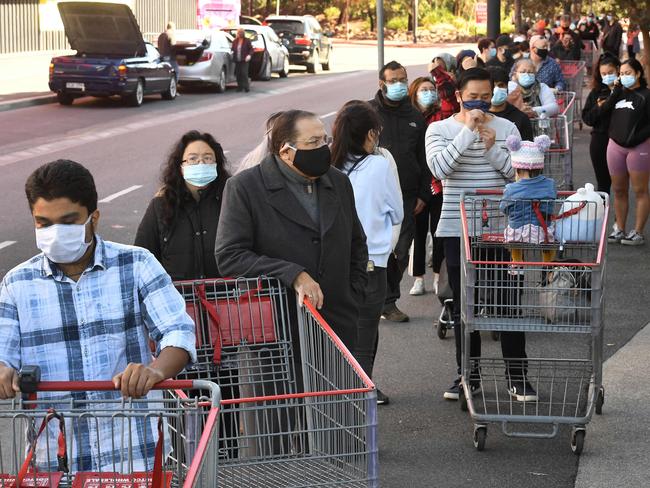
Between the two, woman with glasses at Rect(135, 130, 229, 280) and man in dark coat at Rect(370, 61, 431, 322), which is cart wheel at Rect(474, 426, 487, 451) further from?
man in dark coat at Rect(370, 61, 431, 322)

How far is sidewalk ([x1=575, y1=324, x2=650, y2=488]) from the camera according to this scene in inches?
254

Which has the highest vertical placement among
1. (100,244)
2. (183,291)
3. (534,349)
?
(100,244)

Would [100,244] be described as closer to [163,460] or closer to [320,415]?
[163,460]

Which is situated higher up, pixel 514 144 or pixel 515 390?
pixel 514 144

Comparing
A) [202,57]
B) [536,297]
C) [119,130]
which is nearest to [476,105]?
[536,297]

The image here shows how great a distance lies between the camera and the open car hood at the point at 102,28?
94.4 feet

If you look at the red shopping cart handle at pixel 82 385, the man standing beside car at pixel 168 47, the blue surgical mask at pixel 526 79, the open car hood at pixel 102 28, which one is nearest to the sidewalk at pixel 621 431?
the red shopping cart handle at pixel 82 385

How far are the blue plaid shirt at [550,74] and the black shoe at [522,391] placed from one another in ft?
38.0

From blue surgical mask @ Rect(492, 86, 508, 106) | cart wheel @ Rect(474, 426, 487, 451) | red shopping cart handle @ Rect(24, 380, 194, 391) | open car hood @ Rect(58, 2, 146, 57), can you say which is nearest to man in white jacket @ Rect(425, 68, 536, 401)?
cart wheel @ Rect(474, 426, 487, 451)

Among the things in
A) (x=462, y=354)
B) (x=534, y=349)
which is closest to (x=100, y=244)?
(x=462, y=354)

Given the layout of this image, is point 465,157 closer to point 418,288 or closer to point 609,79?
point 418,288

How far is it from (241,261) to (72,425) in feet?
6.46

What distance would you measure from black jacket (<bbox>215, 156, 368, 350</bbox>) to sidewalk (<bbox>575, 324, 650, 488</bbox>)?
176 centimetres

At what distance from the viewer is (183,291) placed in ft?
17.7
